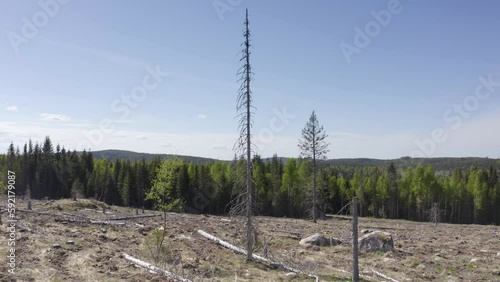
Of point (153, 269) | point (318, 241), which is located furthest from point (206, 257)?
point (318, 241)

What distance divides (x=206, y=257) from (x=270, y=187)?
53.1 metres

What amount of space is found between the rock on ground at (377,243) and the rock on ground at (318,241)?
2.25 m

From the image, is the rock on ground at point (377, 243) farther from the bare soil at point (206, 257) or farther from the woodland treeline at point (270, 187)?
the woodland treeline at point (270, 187)

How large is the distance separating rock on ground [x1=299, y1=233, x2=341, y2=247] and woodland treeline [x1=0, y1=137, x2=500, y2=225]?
122 ft

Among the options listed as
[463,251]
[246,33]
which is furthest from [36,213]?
[463,251]

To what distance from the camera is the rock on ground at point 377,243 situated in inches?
932

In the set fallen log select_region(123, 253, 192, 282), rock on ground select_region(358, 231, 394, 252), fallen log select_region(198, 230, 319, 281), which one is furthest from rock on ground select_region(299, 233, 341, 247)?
fallen log select_region(123, 253, 192, 282)

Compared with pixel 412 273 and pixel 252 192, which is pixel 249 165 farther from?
pixel 412 273

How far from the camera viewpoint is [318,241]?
25953mm

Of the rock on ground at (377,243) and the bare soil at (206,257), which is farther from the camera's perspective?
the rock on ground at (377,243)

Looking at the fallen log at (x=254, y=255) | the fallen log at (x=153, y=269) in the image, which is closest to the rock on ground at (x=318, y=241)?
the fallen log at (x=254, y=255)

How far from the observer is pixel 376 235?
24.4 metres

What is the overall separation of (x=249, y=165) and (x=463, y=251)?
1600 cm

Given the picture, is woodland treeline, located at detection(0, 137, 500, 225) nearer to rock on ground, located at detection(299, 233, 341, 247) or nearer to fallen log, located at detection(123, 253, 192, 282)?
rock on ground, located at detection(299, 233, 341, 247)
